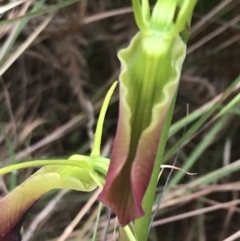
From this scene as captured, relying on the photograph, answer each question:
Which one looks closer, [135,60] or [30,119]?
[135,60]

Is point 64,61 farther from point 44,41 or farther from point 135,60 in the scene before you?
point 135,60

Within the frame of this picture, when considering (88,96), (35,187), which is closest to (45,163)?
(35,187)

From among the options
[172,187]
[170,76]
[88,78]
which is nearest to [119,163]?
[170,76]

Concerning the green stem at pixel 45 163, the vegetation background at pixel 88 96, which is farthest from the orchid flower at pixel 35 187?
the vegetation background at pixel 88 96

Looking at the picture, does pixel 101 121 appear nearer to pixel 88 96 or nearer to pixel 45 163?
pixel 45 163

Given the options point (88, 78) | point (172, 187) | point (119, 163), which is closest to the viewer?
point (119, 163)

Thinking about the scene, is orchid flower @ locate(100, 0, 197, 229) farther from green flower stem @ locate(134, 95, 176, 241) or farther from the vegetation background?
the vegetation background
